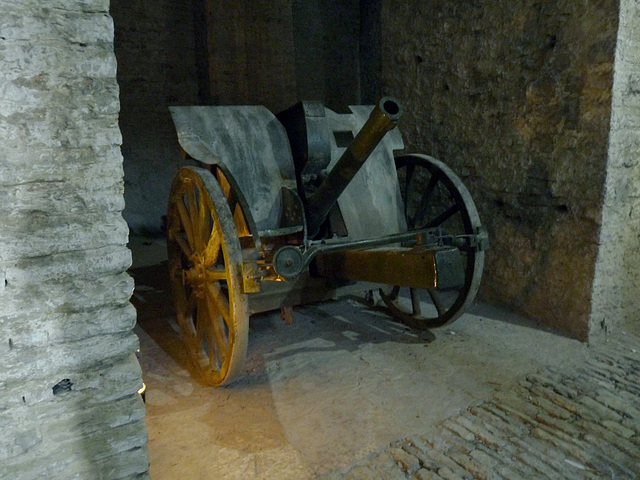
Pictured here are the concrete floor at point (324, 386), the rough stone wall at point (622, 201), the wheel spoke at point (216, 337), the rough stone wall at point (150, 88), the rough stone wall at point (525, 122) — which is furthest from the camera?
the rough stone wall at point (150, 88)

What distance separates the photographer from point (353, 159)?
9.75ft

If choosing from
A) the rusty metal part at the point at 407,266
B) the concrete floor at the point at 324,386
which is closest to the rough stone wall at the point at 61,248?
the concrete floor at the point at 324,386

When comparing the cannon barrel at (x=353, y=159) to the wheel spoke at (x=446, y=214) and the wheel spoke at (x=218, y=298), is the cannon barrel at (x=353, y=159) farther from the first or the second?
the wheel spoke at (x=446, y=214)

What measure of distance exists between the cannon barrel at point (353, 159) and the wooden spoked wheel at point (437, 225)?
0.69 metres

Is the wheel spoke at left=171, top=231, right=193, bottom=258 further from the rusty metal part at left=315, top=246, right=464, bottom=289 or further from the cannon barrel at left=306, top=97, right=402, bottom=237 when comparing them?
the rusty metal part at left=315, top=246, right=464, bottom=289

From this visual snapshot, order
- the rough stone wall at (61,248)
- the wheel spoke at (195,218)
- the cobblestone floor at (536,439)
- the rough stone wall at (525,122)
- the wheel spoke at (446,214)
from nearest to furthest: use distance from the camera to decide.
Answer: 1. the rough stone wall at (61,248)
2. the cobblestone floor at (536,439)
3. the wheel spoke at (195,218)
4. the rough stone wall at (525,122)
5. the wheel spoke at (446,214)

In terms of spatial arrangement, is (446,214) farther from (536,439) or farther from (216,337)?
(216,337)

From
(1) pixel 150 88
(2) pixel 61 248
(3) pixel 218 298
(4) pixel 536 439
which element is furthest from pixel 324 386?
(1) pixel 150 88

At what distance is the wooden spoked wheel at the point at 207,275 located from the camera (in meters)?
2.78

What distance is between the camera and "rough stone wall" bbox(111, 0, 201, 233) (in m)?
7.91

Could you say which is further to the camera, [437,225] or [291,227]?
[437,225]

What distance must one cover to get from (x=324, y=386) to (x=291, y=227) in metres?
0.98

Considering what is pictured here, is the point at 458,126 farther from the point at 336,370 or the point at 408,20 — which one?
the point at 336,370

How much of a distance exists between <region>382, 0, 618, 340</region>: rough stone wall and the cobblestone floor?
0.86m
